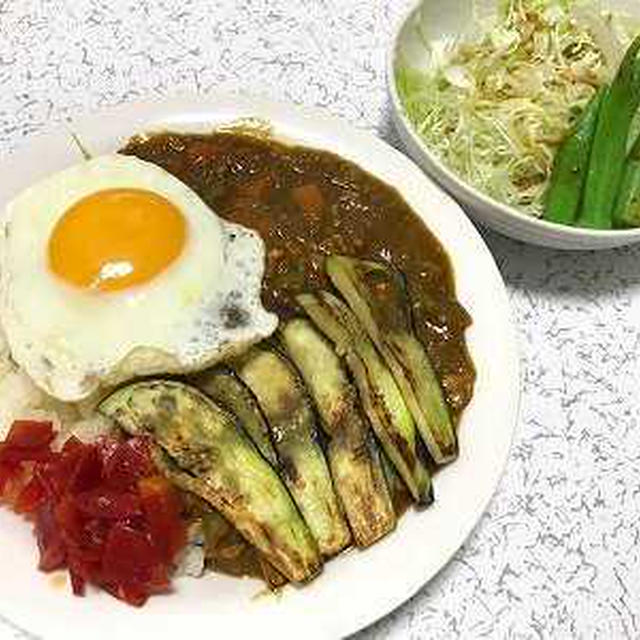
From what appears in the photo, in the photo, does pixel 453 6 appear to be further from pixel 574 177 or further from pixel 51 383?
pixel 51 383

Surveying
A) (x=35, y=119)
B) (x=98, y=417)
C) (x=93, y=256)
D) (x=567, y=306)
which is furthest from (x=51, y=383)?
(x=567, y=306)

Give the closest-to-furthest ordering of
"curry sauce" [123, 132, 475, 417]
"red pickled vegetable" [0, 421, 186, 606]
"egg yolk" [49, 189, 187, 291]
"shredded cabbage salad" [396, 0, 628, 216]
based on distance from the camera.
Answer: "red pickled vegetable" [0, 421, 186, 606] → "egg yolk" [49, 189, 187, 291] → "curry sauce" [123, 132, 475, 417] → "shredded cabbage salad" [396, 0, 628, 216]

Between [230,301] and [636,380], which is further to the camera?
[636,380]

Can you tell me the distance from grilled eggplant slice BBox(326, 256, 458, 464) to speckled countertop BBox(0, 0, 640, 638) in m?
0.31

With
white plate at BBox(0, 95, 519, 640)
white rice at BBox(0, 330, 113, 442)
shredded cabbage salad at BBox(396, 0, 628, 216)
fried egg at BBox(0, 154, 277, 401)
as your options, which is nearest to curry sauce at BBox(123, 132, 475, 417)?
white plate at BBox(0, 95, 519, 640)

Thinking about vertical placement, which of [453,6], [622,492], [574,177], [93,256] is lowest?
[622,492]

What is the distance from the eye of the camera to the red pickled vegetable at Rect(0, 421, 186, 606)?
2166 mm

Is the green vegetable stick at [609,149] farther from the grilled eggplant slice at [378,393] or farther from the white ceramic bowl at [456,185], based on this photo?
the grilled eggplant slice at [378,393]

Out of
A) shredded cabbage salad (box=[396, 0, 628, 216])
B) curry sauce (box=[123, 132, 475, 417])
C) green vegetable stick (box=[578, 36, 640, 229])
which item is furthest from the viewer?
shredded cabbage salad (box=[396, 0, 628, 216])

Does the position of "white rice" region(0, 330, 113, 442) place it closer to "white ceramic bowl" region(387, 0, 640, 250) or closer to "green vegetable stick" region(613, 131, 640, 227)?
"white ceramic bowl" region(387, 0, 640, 250)

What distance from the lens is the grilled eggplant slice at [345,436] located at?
2.29m

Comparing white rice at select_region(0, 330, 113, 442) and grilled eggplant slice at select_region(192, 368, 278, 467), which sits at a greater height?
white rice at select_region(0, 330, 113, 442)

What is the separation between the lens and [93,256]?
7.83ft

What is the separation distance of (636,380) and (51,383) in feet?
4.84
